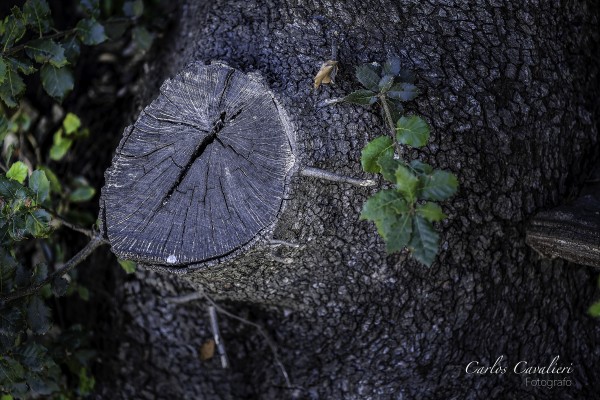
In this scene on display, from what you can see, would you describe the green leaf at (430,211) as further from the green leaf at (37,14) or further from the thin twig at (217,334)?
the green leaf at (37,14)

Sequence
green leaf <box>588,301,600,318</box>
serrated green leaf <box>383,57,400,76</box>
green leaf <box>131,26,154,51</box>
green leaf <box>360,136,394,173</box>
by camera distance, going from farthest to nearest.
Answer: green leaf <box>131,26,154,51</box>
green leaf <box>588,301,600,318</box>
serrated green leaf <box>383,57,400,76</box>
green leaf <box>360,136,394,173</box>

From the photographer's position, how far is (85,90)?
9.34 feet

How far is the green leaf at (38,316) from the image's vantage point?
6.78 feet

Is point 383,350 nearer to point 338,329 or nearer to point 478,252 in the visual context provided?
point 338,329

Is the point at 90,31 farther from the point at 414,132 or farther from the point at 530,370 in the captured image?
the point at 530,370

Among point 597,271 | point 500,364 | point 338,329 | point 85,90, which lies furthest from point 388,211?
point 85,90

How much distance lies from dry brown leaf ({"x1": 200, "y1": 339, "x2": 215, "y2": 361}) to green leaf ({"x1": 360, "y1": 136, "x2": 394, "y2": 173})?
0.95 meters

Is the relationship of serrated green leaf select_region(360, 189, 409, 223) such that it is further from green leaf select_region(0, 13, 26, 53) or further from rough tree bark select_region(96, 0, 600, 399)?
green leaf select_region(0, 13, 26, 53)

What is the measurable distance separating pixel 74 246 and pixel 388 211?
5.00ft

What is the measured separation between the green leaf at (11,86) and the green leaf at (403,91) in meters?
1.16

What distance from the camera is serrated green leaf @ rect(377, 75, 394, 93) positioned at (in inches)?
70.7

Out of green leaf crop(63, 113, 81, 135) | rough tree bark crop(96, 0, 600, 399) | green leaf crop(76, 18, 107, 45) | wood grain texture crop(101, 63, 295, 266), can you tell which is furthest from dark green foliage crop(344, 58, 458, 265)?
green leaf crop(63, 113, 81, 135)

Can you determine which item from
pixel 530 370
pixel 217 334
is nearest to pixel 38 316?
pixel 217 334

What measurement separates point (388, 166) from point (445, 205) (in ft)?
1.43
